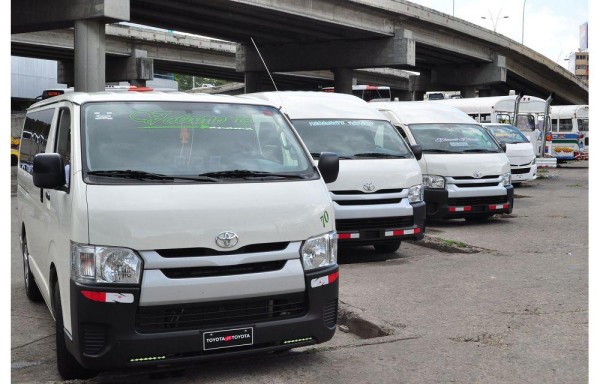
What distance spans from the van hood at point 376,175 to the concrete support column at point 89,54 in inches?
839

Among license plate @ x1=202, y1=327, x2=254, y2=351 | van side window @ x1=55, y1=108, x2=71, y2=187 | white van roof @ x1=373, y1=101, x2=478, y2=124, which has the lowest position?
license plate @ x1=202, y1=327, x2=254, y2=351

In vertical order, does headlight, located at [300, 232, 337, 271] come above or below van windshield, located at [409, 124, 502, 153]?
below

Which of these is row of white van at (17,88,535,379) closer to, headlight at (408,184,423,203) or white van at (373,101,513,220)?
headlight at (408,184,423,203)

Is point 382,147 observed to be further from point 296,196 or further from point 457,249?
point 296,196

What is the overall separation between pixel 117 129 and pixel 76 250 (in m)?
1.09

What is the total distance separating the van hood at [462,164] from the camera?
13.7m

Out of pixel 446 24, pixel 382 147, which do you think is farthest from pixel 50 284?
pixel 446 24

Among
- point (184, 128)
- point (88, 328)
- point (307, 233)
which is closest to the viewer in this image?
point (88, 328)

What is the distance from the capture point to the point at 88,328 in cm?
471

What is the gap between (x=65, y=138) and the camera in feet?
18.9

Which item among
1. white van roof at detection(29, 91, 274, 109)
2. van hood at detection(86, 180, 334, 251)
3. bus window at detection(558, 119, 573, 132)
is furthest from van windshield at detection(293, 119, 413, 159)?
bus window at detection(558, 119, 573, 132)

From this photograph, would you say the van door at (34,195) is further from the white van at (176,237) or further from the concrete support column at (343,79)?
the concrete support column at (343,79)

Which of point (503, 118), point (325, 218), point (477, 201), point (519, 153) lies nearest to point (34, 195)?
point (325, 218)

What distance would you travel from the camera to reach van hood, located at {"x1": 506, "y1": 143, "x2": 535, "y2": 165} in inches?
855
